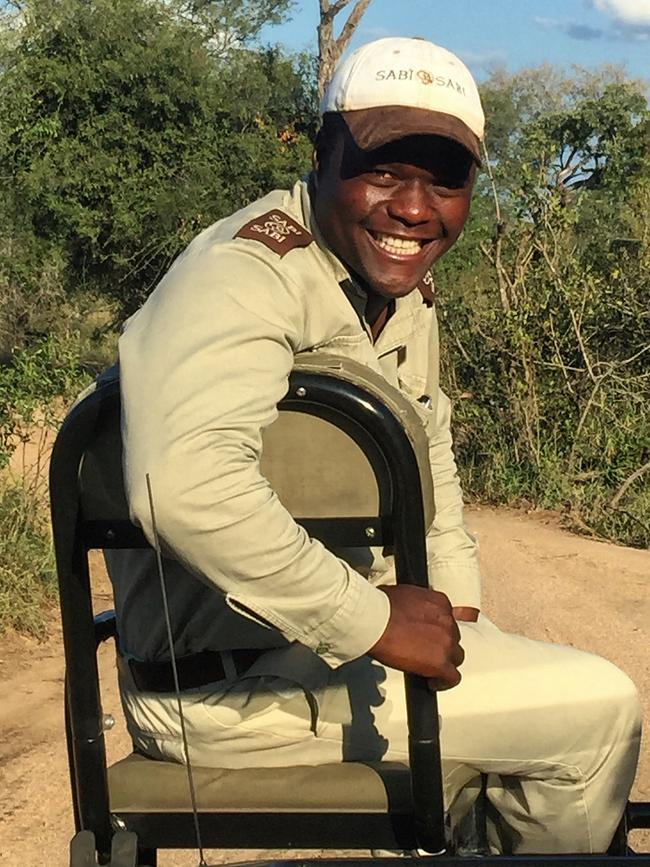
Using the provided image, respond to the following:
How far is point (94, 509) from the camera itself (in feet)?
4.69

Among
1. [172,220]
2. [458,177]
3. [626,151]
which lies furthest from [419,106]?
[626,151]

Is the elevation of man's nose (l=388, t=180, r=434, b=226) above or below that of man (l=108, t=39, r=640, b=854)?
above

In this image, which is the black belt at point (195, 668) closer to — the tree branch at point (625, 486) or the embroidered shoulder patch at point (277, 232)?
the embroidered shoulder patch at point (277, 232)

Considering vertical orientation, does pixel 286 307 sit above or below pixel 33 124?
below

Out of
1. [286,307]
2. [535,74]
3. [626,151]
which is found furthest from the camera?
[535,74]

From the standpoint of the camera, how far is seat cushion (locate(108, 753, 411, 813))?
4.97ft

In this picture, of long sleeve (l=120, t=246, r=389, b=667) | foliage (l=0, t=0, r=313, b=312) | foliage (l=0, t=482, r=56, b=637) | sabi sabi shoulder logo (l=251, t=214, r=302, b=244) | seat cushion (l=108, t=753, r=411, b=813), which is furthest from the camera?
foliage (l=0, t=0, r=313, b=312)

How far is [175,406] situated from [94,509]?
170mm

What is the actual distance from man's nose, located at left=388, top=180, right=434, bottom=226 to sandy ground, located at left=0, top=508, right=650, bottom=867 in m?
1.90

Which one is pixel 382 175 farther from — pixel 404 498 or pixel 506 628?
pixel 506 628

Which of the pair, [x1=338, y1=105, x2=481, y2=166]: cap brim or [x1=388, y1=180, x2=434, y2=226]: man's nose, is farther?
[x1=388, y1=180, x2=434, y2=226]: man's nose

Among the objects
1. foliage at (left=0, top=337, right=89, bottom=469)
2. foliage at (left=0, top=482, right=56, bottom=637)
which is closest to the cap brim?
foliage at (left=0, top=482, right=56, bottom=637)

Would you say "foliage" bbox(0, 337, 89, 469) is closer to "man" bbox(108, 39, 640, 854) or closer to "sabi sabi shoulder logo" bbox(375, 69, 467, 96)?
"man" bbox(108, 39, 640, 854)

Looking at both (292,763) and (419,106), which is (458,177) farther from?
(292,763)
